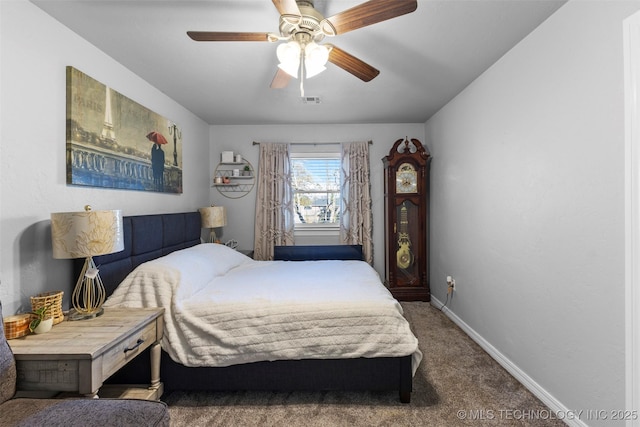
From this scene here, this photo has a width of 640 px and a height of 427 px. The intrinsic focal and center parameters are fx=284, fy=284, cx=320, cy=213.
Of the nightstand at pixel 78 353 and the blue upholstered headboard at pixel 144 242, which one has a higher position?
the blue upholstered headboard at pixel 144 242

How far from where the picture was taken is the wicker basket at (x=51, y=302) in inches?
56.2

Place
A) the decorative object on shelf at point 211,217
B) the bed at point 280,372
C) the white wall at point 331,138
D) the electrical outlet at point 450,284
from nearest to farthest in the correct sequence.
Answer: the bed at point 280,372
the electrical outlet at point 450,284
the decorative object on shelf at point 211,217
the white wall at point 331,138

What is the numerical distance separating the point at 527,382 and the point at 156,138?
356 centimetres

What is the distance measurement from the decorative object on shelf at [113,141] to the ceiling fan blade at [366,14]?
1.66m

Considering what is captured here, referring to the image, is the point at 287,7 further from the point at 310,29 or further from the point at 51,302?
the point at 51,302

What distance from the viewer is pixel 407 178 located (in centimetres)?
366

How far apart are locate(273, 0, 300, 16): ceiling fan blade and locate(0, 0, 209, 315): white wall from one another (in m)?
1.43

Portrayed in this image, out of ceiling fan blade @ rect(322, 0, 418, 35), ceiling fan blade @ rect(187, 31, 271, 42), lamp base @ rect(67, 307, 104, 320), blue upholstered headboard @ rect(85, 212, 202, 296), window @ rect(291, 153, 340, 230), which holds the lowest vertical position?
lamp base @ rect(67, 307, 104, 320)

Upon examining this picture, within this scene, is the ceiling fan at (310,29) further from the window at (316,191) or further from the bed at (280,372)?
the window at (316,191)

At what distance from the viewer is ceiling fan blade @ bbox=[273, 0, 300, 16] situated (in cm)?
130

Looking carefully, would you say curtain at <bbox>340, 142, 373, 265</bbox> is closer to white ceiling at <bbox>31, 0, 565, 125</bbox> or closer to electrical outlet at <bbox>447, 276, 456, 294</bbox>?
white ceiling at <bbox>31, 0, 565, 125</bbox>

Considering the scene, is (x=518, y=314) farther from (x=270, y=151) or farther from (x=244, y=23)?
(x=270, y=151)

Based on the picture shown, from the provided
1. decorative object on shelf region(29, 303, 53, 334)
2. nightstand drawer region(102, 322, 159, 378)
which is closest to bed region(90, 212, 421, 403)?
nightstand drawer region(102, 322, 159, 378)

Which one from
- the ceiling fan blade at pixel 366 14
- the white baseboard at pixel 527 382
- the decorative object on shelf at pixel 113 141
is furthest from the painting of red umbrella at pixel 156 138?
the white baseboard at pixel 527 382
